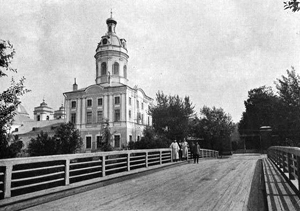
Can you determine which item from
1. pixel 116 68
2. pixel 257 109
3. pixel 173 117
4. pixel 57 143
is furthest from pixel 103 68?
pixel 257 109

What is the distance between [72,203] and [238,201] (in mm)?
3682

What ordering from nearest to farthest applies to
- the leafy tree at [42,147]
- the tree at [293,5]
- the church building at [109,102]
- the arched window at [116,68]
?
1. the tree at [293,5]
2. the leafy tree at [42,147]
3. the church building at [109,102]
4. the arched window at [116,68]

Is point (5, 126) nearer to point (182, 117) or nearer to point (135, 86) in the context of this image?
point (182, 117)

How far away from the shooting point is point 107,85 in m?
49.4

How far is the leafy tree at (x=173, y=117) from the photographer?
107 feet

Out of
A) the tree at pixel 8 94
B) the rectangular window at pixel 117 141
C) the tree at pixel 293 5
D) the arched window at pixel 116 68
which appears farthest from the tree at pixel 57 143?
the arched window at pixel 116 68

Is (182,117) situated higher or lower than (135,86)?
lower

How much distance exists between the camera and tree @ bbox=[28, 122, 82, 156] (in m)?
17.7

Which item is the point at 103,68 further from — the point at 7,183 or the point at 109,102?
the point at 7,183

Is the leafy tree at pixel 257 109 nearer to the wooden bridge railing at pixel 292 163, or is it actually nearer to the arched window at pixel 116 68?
the arched window at pixel 116 68

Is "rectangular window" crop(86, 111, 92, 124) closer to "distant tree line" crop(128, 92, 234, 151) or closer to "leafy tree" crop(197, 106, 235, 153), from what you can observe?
"distant tree line" crop(128, 92, 234, 151)

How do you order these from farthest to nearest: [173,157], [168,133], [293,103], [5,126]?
1. [168,133]
2. [293,103]
3. [173,157]
4. [5,126]

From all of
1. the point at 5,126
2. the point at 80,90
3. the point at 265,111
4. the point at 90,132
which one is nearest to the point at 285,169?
the point at 5,126

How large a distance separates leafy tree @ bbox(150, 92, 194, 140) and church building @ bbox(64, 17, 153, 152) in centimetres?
1085
